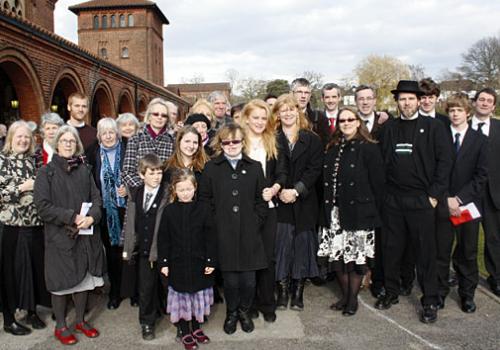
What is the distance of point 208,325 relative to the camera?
4.62m

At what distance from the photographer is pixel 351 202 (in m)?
4.60

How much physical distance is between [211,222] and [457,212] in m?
2.69

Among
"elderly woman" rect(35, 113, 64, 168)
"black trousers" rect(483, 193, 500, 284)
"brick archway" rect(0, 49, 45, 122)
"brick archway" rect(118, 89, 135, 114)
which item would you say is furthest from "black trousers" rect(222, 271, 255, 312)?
"brick archway" rect(118, 89, 135, 114)

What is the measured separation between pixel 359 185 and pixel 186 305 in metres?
2.14

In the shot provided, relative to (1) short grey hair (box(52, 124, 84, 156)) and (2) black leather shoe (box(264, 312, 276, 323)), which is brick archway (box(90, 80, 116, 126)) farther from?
(2) black leather shoe (box(264, 312, 276, 323))

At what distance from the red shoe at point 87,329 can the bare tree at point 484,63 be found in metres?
59.6

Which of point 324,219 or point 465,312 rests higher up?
point 324,219

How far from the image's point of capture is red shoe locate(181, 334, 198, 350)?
4.03 metres

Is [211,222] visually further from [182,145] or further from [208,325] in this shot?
[208,325]

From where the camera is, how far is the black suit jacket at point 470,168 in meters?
4.85

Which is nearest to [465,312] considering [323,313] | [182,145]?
[323,313]

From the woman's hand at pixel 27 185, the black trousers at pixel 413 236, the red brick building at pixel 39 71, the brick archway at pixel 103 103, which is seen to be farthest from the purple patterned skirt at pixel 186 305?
the brick archway at pixel 103 103

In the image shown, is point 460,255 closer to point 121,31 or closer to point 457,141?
point 457,141

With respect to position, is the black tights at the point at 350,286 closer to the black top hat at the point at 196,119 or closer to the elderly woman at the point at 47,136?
the black top hat at the point at 196,119
